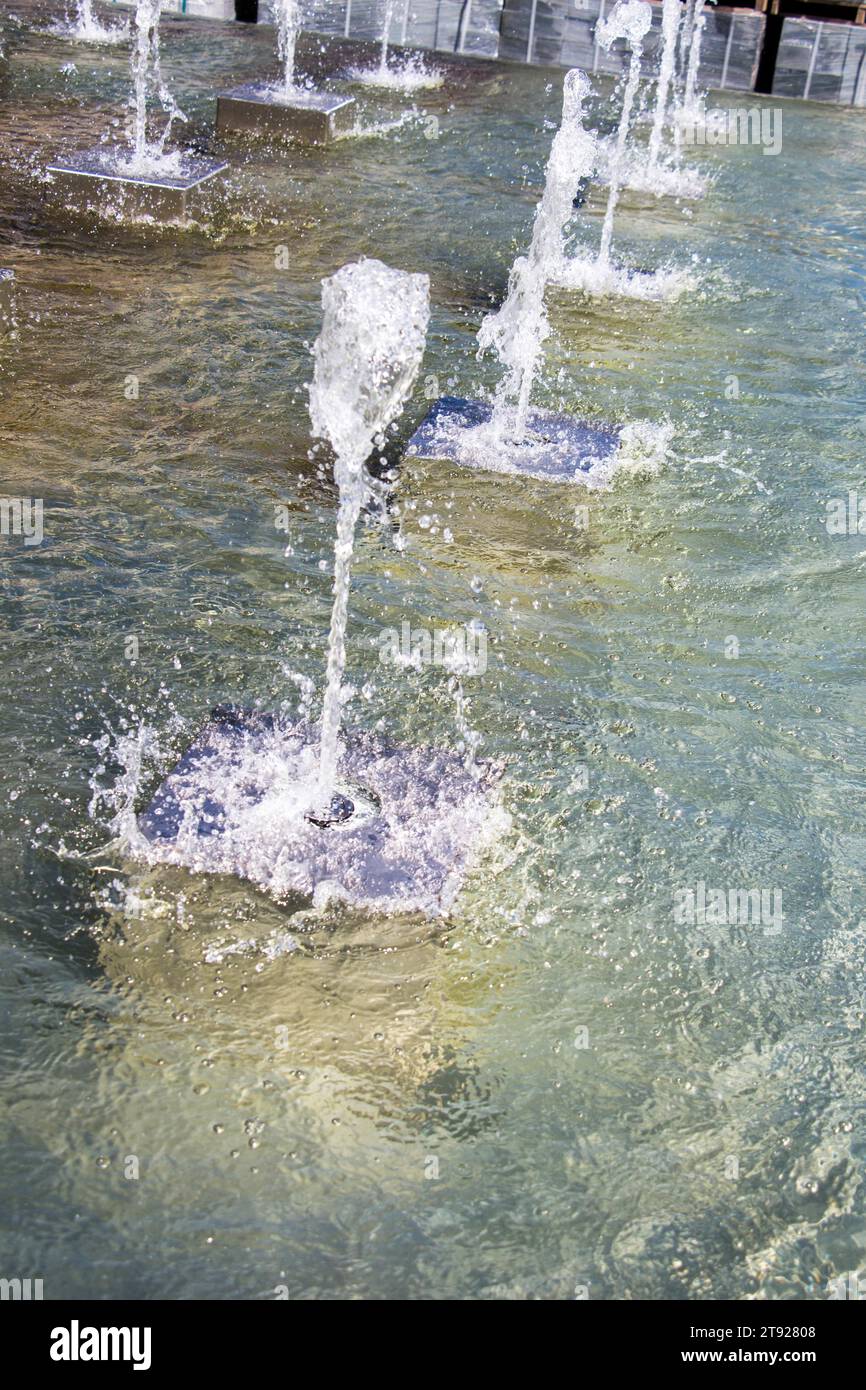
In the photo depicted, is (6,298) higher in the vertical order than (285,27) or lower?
lower

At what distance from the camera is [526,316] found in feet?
22.5

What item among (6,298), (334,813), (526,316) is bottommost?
(334,813)

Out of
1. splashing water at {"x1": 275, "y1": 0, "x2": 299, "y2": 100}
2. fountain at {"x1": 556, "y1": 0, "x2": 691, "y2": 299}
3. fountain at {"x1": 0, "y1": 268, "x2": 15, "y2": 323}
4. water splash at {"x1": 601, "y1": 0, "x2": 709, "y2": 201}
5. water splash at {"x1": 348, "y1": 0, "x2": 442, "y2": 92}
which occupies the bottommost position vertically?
fountain at {"x1": 0, "y1": 268, "x2": 15, "y2": 323}

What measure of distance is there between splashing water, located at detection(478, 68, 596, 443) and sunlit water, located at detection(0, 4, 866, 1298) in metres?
0.15

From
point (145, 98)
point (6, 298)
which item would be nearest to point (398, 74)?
point (145, 98)

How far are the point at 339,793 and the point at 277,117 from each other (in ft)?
25.1

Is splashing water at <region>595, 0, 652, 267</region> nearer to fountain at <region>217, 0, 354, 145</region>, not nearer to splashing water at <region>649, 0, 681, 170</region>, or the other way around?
splashing water at <region>649, 0, 681, 170</region>

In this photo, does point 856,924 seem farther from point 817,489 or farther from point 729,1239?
point 817,489

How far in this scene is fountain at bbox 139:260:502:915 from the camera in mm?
3352

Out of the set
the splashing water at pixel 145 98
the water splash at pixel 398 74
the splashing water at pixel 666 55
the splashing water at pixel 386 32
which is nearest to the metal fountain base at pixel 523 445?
the splashing water at pixel 145 98

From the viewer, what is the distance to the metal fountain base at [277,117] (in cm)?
990

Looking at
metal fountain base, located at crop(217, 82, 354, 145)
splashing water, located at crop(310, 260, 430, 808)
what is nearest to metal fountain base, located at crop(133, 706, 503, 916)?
splashing water, located at crop(310, 260, 430, 808)

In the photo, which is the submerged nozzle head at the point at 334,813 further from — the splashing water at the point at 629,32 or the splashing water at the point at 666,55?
the splashing water at the point at 666,55

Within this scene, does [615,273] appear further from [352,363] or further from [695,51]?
[695,51]
